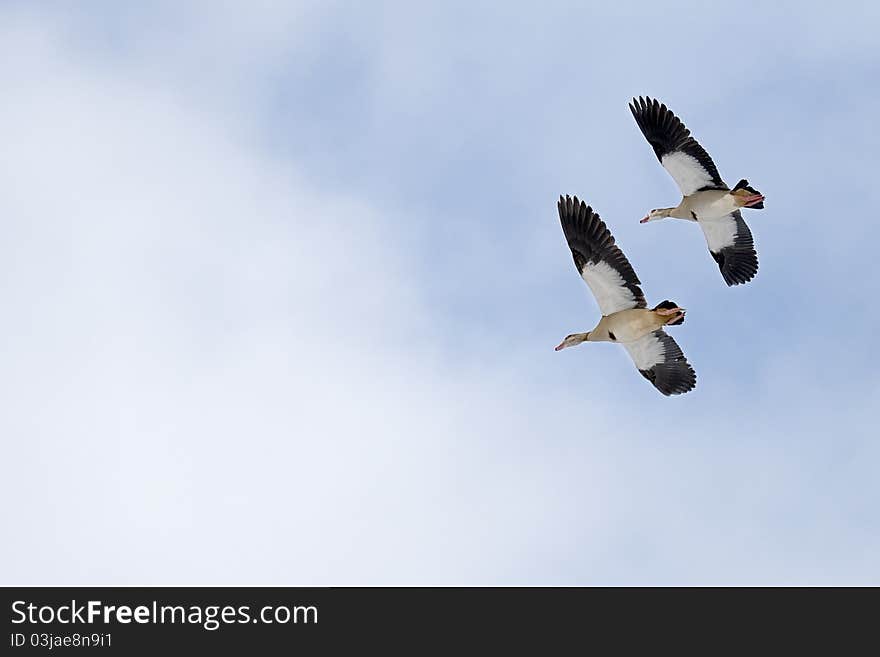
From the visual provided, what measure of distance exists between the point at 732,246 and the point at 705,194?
6.25ft

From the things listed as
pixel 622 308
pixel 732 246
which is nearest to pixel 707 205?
pixel 732 246

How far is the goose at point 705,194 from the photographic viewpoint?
125 ft

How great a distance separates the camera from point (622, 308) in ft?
115

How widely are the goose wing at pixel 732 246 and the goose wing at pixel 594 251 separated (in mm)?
6503

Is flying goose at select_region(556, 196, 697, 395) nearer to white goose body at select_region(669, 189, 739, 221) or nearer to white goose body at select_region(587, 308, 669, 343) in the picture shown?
white goose body at select_region(587, 308, 669, 343)

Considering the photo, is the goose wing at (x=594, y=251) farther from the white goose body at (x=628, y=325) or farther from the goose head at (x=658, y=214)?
the goose head at (x=658, y=214)

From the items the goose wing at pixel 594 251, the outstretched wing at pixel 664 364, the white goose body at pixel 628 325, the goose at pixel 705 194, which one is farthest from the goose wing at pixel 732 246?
the goose wing at pixel 594 251

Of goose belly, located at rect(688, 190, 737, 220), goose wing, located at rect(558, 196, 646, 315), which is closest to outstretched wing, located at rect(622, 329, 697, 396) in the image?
goose wing, located at rect(558, 196, 646, 315)

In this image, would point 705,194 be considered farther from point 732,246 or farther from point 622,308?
point 622,308

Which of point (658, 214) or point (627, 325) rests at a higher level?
point (658, 214)
